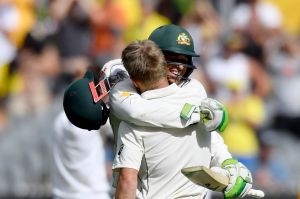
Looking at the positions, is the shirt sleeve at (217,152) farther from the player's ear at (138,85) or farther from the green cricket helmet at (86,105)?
the green cricket helmet at (86,105)

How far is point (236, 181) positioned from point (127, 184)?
0.60 meters

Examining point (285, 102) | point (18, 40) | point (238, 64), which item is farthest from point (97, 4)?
point (285, 102)

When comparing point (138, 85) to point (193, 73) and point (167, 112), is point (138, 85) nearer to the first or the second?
point (167, 112)

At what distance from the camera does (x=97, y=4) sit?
12.1 m

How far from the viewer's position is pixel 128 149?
17.2 ft

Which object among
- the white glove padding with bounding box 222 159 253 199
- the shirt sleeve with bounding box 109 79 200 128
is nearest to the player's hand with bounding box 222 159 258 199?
the white glove padding with bounding box 222 159 253 199

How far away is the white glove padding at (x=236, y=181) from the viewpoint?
5.24 m

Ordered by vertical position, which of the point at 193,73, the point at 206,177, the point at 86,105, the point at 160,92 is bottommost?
the point at 193,73

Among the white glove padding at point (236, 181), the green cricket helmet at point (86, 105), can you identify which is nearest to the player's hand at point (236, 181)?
the white glove padding at point (236, 181)

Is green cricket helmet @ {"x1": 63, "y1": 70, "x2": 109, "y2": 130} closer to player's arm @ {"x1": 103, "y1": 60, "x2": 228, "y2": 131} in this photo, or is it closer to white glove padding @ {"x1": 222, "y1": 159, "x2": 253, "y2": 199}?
player's arm @ {"x1": 103, "y1": 60, "x2": 228, "y2": 131}

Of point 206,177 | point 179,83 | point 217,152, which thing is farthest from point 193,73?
point 206,177

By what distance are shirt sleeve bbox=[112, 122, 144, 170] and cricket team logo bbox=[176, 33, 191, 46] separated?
0.55 meters

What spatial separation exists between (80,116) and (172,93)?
536 mm

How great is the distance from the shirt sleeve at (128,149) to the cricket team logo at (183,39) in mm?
555
